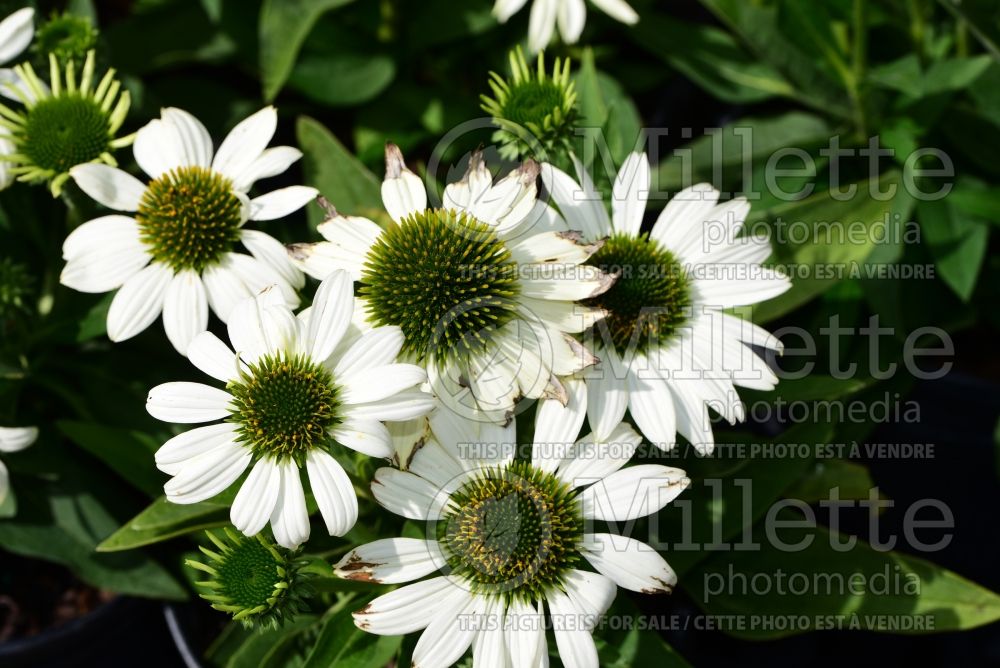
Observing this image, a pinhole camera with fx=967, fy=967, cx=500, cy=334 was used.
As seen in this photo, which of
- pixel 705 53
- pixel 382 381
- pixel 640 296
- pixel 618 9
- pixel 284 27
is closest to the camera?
pixel 382 381

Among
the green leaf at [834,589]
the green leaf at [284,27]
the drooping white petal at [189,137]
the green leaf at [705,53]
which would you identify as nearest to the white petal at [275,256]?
the drooping white petal at [189,137]

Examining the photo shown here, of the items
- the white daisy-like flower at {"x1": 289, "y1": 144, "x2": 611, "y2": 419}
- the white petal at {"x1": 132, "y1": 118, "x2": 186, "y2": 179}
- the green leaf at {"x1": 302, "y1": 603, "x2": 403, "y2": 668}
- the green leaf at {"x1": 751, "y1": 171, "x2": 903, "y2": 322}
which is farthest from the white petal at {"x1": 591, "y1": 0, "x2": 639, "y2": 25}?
the green leaf at {"x1": 302, "y1": 603, "x2": 403, "y2": 668}

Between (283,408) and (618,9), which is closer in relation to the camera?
(283,408)

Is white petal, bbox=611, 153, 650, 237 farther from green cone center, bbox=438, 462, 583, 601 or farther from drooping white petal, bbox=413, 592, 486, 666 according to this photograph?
drooping white petal, bbox=413, 592, 486, 666

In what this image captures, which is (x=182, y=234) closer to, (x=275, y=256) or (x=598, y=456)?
(x=275, y=256)

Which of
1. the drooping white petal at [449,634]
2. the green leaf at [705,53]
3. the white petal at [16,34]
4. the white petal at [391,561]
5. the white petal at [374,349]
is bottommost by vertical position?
the drooping white petal at [449,634]

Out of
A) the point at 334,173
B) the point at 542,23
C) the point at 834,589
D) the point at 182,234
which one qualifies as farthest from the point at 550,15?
the point at 834,589

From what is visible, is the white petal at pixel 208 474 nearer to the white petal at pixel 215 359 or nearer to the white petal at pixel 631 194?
the white petal at pixel 215 359
